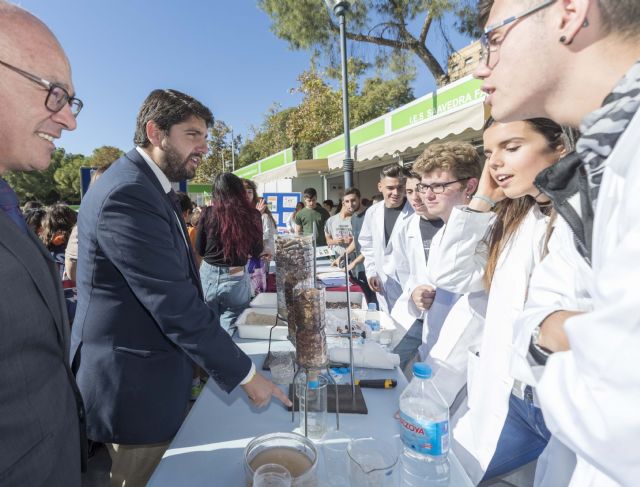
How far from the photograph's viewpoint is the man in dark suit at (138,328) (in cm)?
125

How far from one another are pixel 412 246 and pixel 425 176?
2.35 ft

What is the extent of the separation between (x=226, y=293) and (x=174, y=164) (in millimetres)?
1570

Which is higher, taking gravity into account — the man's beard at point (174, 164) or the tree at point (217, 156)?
the tree at point (217, 156)

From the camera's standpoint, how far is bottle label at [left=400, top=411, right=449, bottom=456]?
0.98 m

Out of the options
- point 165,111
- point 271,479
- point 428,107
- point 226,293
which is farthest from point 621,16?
point 428,107

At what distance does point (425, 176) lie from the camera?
2.20 metres

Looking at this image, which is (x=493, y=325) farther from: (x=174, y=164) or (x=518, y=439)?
(x=174, y=164)

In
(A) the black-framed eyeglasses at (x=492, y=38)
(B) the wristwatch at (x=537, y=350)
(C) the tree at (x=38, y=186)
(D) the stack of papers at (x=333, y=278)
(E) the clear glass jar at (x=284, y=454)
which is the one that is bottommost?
(E) the clear glass jar at (x=284, y=454)

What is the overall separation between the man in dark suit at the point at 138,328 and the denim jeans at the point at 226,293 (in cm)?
149

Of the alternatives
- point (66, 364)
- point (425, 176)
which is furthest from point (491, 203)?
point (66, 364)

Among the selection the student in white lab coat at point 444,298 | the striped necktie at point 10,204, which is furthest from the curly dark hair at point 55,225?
the student in white lab coat at point 444,298

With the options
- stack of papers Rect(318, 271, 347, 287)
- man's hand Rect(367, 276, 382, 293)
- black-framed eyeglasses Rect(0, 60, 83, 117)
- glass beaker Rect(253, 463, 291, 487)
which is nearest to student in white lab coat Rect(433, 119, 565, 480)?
glass beaker Rect(253, 463, 291, 487)

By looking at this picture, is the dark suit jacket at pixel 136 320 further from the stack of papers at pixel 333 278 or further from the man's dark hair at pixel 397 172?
the man's dark hair at pixel 397 172

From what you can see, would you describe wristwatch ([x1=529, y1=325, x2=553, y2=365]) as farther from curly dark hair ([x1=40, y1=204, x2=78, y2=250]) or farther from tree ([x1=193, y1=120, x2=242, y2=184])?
tree ([x1=193, y1=120, x2=242, y2=184])
